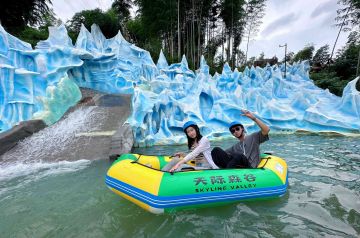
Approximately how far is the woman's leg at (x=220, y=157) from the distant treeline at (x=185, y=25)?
1577 cm

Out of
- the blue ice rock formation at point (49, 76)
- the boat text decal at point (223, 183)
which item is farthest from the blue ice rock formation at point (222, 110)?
the boat text decal at point (223, 183)

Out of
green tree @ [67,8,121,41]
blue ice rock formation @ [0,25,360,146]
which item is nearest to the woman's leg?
blue ice rock formation @ [0,25,360,146]

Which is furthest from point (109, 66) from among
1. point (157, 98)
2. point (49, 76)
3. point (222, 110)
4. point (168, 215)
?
point (168, 215)

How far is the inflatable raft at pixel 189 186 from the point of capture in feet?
9.18

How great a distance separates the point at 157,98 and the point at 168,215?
6.33 metres

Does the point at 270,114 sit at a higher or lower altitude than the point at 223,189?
higher

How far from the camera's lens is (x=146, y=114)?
8312mm

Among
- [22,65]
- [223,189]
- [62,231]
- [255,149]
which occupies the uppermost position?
[22,65]

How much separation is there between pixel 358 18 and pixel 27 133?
21821 millimetres

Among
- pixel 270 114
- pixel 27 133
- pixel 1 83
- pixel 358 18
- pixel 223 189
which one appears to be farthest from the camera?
pixel 358 18

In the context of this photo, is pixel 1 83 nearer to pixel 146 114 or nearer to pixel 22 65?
pixel 22 65

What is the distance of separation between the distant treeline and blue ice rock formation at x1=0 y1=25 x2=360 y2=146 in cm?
617

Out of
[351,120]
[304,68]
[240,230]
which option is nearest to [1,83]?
[240,230]

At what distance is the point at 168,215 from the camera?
9.94 ft
